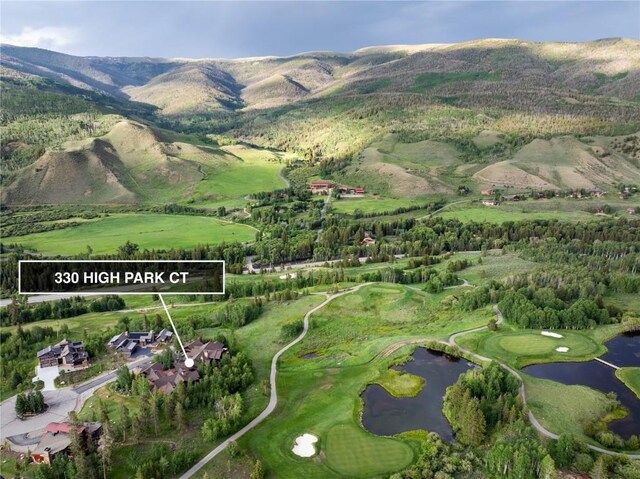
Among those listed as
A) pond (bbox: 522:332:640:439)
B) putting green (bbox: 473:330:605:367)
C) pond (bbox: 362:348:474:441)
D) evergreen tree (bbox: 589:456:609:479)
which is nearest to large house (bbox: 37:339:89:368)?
pond (bbox: 362:348:474:441)

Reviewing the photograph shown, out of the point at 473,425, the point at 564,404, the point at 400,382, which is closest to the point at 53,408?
the point at 400,382

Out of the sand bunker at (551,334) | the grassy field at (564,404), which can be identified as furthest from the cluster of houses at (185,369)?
the sand bunker at (551,334)

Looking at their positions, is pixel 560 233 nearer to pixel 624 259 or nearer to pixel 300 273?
pixel 624 259

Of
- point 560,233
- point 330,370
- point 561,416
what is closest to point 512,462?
point 561,416

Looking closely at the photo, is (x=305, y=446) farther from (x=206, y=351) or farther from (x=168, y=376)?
(x=206, y=351)

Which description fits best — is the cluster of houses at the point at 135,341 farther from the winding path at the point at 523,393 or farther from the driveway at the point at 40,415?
the winding path at the point at 523,393

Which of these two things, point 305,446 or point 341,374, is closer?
point 305,446
